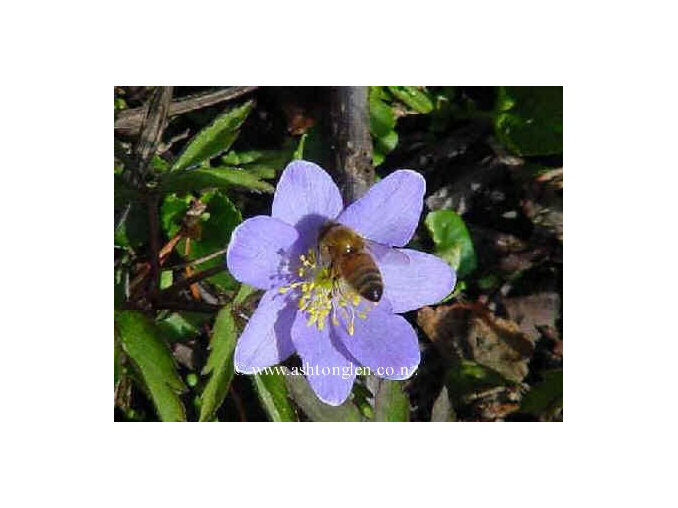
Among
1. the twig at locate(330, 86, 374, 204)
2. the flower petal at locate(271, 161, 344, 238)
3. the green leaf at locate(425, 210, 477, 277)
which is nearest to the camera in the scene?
the flower petal at locate(271, 161, 344, 238)

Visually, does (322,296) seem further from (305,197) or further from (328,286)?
(305,197)

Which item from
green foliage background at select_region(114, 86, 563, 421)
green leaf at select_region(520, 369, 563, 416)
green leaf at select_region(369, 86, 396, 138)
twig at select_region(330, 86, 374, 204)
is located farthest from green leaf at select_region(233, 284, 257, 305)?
green leaf at select_region(520, 369, 563, 416)

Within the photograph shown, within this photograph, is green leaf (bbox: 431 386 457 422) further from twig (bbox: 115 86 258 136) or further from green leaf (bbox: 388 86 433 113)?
twig (bbox: 115 86 258 136)

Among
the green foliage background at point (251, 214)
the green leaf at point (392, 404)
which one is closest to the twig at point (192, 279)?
the green foliage background at point (251, 214)

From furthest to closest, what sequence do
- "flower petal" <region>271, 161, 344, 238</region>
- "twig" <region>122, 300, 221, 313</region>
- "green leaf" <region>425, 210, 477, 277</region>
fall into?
"green leaf" <region>425, 210, 477, 277</region> → "twig" <region>122, 300, 221, 313</region> → "flower petal" <region>271, 161, 344, 238</region>

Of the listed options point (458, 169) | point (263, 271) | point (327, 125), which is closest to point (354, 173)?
point (327, 125)

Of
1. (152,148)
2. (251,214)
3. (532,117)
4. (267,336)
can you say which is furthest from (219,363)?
(532,117)
